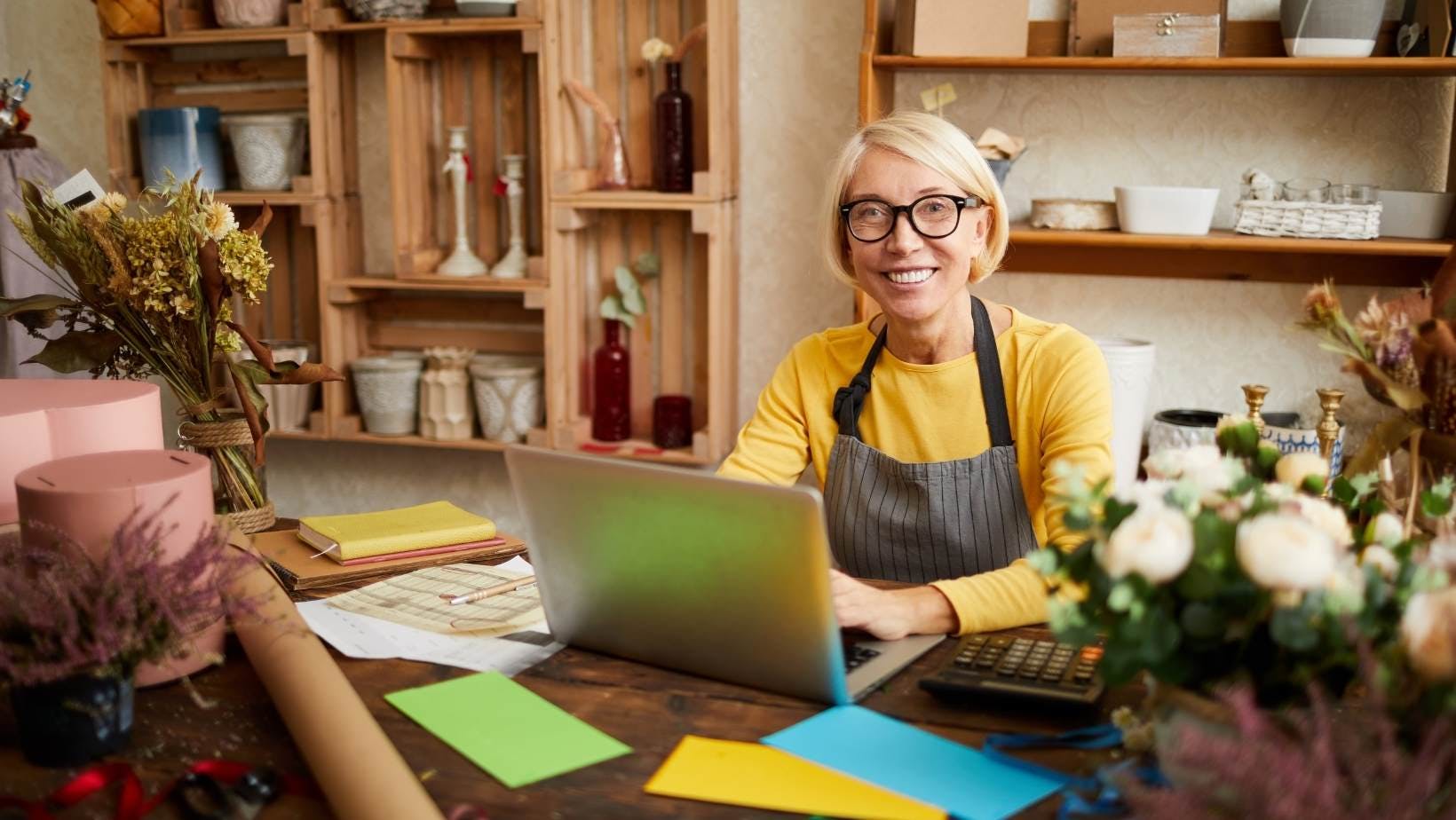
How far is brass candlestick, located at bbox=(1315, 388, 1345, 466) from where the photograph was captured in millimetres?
2592

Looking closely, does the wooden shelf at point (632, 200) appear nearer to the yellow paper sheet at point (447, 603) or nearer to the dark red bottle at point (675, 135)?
the dark red bottle at point (675, 135)

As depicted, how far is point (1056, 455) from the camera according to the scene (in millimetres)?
1778

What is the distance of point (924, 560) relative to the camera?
6.36 ft

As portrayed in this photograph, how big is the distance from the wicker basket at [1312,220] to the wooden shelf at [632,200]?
118 centimetres

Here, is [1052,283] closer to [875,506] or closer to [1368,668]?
[875,506]

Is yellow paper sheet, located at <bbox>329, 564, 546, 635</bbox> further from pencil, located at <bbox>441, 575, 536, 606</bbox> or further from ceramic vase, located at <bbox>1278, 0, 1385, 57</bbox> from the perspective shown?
ceramic vase, located at <bbox>1278, 0, 1385, 57</bbox>

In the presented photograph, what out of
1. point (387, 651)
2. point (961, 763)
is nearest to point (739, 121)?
point (387, 651)

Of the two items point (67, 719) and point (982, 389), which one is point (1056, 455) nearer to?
point (982, 389)

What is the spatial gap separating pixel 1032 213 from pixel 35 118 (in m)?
2.91

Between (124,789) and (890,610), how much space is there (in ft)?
2.48

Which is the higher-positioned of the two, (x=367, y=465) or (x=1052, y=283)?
(x=1052, y=283)

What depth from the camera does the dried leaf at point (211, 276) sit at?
1703 mm

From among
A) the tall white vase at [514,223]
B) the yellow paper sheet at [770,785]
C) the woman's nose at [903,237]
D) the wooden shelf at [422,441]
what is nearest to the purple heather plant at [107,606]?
the yellow paper sheet at [770,785]

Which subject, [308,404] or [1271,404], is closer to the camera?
[1271,404]
